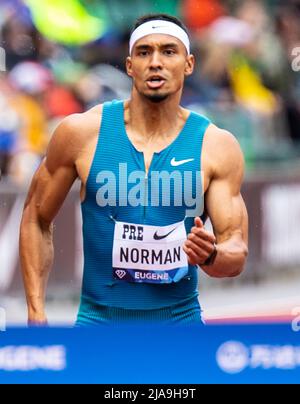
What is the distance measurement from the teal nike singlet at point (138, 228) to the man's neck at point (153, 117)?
0.07 m

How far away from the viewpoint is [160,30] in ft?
16.3

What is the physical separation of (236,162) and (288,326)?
4.61 ft

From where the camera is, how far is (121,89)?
20.9 feet

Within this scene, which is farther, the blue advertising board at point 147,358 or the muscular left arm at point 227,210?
the blue advertising board at point 147,358

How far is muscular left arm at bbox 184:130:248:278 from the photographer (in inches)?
182

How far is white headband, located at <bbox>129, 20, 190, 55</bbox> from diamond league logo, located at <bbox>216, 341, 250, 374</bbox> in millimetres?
1621

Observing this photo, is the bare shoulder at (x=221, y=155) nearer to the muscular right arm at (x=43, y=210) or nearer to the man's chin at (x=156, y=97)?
the man's chin at (x=156, y=97)

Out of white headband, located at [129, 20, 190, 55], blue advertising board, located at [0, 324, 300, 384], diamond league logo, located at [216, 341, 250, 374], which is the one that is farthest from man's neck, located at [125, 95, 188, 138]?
diamond league logo, located at [216, 341, 250, 374]

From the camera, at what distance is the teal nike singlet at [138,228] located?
4895 millimetres

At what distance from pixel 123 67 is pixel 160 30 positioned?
1442mm
